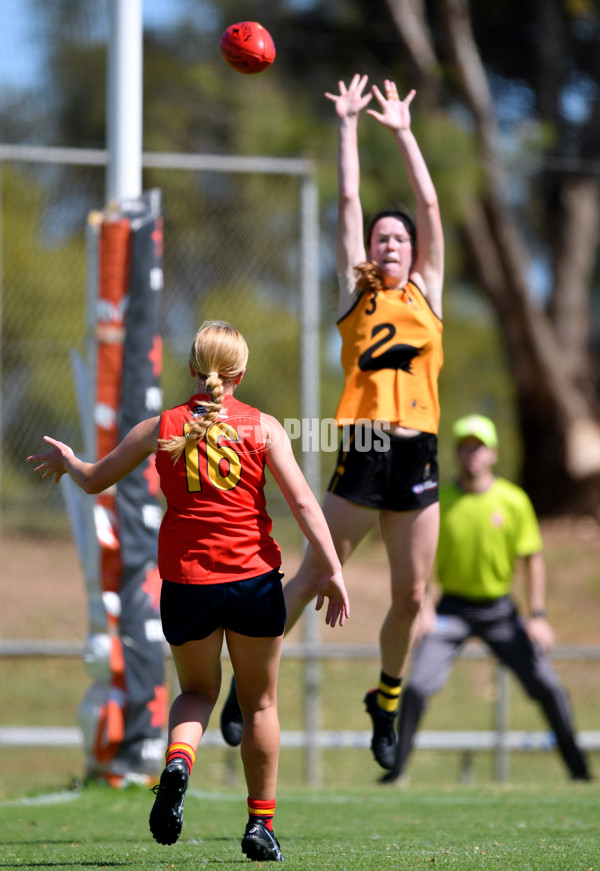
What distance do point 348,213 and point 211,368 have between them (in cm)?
152

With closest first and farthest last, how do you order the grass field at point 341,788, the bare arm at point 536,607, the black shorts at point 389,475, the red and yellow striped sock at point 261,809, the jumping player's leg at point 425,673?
1. the red and yellow striped sock at point 261,809
2. the grass field at point 341,788
3. the black shorts at point 389,475
4. the jumping player's leg at point 425,673
5. the bare arm at point 536,607

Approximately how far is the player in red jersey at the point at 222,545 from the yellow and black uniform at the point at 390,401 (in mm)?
1058

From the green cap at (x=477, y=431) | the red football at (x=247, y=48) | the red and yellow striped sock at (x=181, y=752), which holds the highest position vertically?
the red football at (x=247, y=48)

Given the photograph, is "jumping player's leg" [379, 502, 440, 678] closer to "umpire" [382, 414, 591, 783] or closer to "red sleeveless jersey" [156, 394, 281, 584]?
"red sleeveless jersey" [156, 394, 281, 584]

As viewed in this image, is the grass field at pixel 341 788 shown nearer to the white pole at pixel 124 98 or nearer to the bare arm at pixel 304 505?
the bare arm at pixel 304 505

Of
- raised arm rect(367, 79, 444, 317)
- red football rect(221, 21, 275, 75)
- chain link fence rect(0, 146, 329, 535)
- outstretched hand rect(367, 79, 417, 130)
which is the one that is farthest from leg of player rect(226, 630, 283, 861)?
chain link fence rect(0, 146, 329, 535)

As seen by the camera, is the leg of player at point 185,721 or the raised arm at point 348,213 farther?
the raised arm at point 348,213

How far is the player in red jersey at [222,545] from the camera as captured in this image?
3.57 metres

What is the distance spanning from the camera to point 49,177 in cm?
1038

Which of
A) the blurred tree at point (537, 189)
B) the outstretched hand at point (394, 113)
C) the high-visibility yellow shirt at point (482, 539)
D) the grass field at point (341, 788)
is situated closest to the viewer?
the grass field at point (341, 788)

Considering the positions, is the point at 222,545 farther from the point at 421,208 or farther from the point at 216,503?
the point at 421,208

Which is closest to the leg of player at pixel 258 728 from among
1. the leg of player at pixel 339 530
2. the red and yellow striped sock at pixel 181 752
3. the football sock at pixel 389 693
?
the red and yellow striped sock at pixel 181 752

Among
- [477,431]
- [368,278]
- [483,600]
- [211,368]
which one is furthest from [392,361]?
[483,600]

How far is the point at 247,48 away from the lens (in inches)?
203
